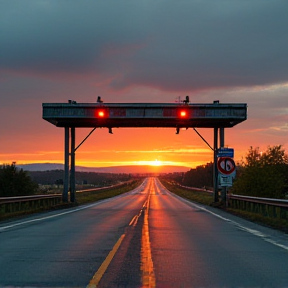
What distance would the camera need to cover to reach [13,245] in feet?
38.7

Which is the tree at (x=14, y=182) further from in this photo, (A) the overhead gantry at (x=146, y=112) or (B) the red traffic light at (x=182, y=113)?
(B) the red traffic light at (x=182, y=113)

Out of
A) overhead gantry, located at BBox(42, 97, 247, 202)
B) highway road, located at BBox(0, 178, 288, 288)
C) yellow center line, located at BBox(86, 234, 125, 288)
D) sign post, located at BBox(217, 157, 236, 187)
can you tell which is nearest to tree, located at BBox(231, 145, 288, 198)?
overhead gantry, located at BBox(42, 97, 247, 202)

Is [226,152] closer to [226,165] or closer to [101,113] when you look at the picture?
[226,165]

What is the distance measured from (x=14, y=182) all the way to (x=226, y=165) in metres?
39.2

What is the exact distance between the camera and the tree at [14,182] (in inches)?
2303

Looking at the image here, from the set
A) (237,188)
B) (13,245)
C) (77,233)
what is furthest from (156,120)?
(13,245)

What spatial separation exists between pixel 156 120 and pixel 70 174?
9006 millimetres

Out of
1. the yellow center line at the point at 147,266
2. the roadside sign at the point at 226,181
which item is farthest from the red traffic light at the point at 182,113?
the yellow center line at the point at 147,266

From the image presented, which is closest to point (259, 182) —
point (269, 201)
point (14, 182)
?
point (269, 201)

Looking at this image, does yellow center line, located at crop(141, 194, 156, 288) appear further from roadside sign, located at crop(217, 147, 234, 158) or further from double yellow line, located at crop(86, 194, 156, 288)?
roadside sign, located at crop(217, 147, 234, 158)

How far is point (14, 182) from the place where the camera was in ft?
194

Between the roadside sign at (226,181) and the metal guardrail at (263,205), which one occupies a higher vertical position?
the roadside sign at (226,181)

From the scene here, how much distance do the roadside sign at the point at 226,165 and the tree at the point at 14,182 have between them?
36.6 m

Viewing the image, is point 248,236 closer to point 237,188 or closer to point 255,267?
point 255,267
